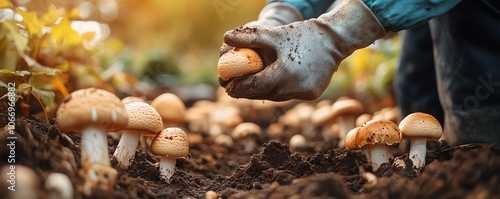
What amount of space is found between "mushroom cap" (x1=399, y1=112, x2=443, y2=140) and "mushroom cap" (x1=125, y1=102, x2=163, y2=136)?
1.21 m

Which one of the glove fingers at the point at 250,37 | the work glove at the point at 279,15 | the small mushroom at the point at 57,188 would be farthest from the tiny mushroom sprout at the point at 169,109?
the small mushroom at the point at 57,188

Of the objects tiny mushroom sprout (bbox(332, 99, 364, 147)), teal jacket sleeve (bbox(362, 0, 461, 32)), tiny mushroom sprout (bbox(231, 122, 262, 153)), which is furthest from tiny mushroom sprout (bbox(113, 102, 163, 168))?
tiny mushroom sprout (bbox(332, 99, 364, 147))

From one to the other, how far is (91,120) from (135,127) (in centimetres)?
45

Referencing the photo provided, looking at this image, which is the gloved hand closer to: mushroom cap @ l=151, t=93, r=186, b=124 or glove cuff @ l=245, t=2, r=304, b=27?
glove cuff @ l=245, t=2, r=304, b=27

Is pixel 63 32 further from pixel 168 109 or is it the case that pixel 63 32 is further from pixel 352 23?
pixel 352 23

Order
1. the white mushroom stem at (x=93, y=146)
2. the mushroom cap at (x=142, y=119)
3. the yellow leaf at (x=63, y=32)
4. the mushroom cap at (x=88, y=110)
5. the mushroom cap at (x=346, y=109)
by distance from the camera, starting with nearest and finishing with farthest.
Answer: the mushroom cap at (x=88, y=110) < the white mushroom stem at (x=93, y=146) < the mushroom cap at (x=142, y=119) < the yellow leaf at (x=63, y=32) < the mushroom cap at (x=346, y=109)

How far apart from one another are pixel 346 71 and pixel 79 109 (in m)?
5.31

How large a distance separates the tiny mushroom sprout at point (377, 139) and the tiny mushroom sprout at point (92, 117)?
1.16 m

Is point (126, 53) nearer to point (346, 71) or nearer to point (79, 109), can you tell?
point (346, 71)

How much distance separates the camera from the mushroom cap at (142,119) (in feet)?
7.02

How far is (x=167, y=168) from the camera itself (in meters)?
2.35

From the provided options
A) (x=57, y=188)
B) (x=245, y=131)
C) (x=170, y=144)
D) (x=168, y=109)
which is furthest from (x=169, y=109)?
(x=57, y=188)

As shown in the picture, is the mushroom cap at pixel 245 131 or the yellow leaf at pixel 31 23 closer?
the yellow leaf at pixel 31 23

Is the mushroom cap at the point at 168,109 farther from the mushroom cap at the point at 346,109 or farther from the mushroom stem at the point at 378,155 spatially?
the mushroom stem at the point at 378,155
